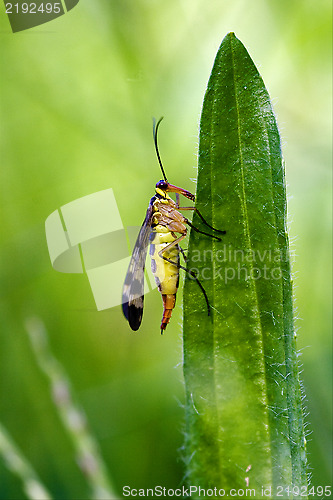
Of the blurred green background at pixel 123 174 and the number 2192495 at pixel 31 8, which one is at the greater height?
the number 2192495 at pixel 31 8

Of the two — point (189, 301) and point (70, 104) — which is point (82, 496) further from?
point (70, 104)

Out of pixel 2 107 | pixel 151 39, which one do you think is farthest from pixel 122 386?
pixel 151 39

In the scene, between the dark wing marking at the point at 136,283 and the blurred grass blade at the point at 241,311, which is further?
the dark wing marking at the point at 136,283

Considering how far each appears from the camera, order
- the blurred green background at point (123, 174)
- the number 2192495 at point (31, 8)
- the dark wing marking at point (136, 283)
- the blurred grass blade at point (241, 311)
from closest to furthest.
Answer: the blurred grass blade at point (241, 311) → the dark wing marking at point (136, 283) → the blurred green background at point (123, 174) → the number 2192495 at point (31, 8)

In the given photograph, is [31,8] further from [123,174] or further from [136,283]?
[136,283]

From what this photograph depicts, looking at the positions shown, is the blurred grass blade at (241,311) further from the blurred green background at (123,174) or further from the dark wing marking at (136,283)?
the blurred green background at (123,174)

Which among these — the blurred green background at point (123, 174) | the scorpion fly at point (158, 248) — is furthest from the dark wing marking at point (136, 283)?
the blurred green background at point (123, 174)

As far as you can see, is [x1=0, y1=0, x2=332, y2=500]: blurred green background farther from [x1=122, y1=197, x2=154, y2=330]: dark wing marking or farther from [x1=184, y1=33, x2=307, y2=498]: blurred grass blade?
[x1=184, y1=33, x2=307, y2=498]: blurred grass blade
